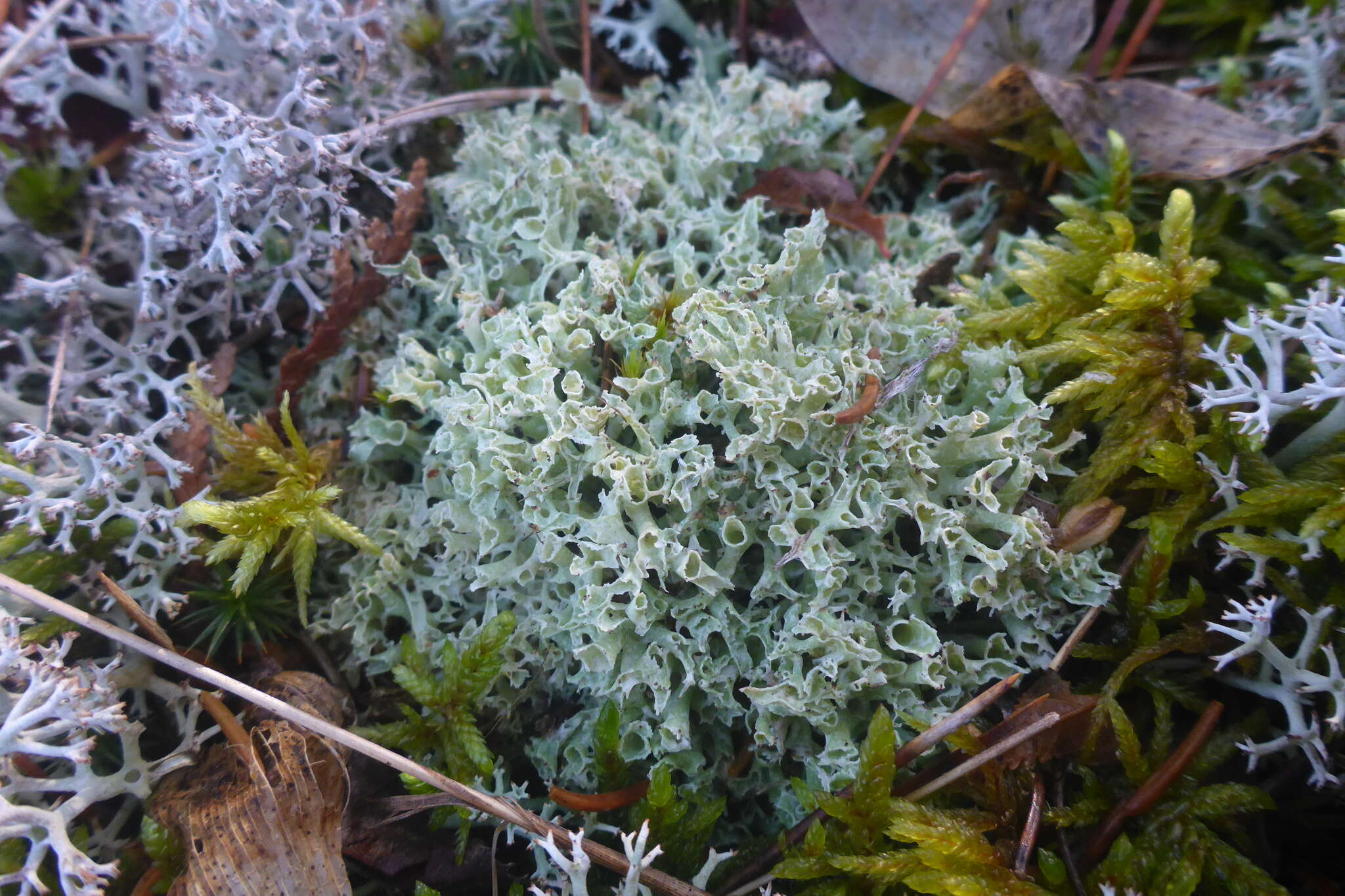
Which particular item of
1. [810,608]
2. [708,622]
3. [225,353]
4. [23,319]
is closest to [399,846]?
[708,622]

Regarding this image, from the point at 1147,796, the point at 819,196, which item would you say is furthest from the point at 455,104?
the point at 1147,796

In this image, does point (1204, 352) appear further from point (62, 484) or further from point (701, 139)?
point (62, 484)

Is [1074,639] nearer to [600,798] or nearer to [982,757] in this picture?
[982,757]

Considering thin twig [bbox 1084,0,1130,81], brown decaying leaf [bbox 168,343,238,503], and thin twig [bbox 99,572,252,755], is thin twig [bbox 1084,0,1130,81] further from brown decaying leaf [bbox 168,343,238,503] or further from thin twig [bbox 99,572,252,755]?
thin twig [bbox 99,572,252,755]

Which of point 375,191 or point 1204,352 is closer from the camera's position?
point 1204,352

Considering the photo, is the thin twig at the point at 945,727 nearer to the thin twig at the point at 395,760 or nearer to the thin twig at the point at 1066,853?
the thin twig at the point at 1066,853

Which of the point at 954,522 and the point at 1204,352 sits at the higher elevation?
the point at 1204,352

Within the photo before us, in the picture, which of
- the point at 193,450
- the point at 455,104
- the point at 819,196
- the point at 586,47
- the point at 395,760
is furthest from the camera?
the point at 586,47
